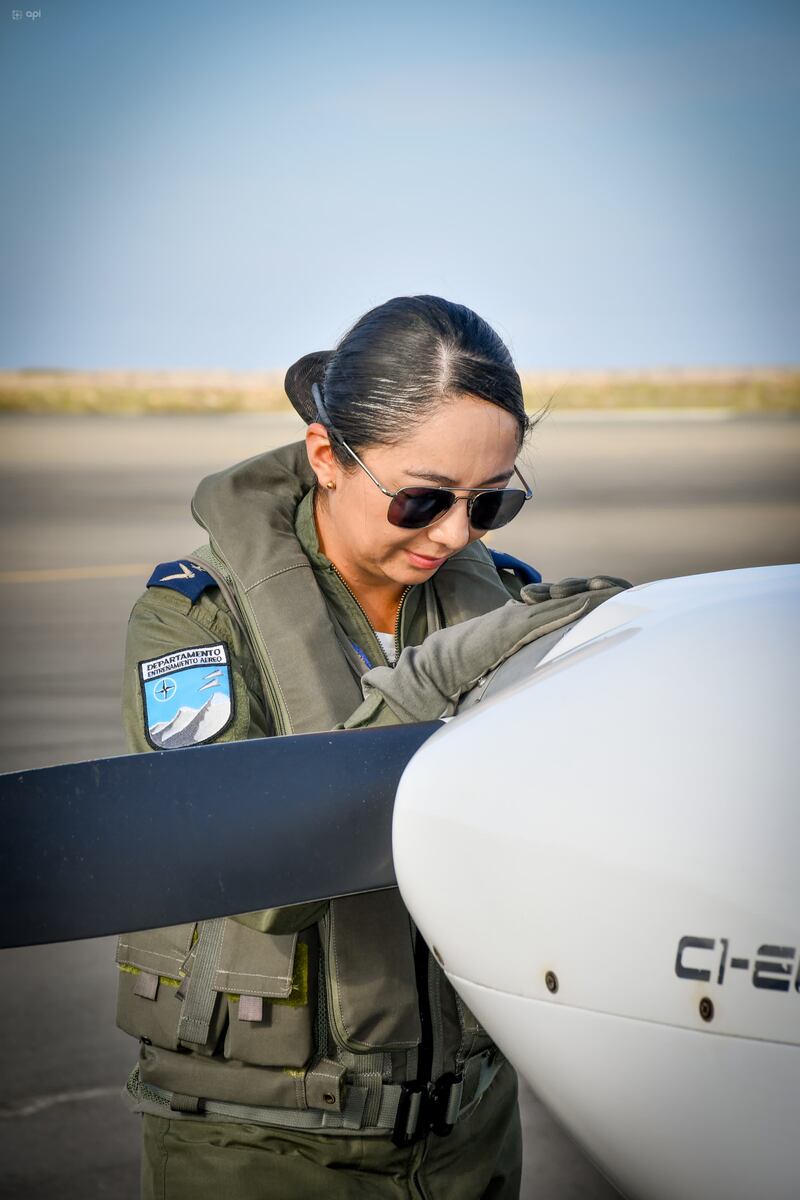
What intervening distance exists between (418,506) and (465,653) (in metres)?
0.39

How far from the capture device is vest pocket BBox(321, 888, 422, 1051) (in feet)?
5.24

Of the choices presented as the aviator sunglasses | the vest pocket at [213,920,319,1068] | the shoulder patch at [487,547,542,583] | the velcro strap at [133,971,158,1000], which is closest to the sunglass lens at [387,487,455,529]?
the aviator sunglasses

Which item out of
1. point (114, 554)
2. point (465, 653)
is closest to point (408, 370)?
point (465, 653)

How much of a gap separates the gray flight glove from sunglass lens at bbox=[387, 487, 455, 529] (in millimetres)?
335

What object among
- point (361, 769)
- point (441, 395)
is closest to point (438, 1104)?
point (361, 769)

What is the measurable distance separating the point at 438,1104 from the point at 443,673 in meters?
0.64

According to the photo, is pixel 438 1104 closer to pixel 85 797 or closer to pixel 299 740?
pixel 299 740

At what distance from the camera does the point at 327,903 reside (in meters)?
1.54

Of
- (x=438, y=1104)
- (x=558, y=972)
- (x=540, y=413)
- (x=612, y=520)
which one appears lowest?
(x=612, y=520)

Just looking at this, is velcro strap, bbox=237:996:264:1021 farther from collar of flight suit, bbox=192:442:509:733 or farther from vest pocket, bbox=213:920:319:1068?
collar of flight suit, bbox=192:442:509:733

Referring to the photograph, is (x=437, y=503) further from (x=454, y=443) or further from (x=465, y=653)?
(x=465, y=653)

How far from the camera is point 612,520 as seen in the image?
1505 centimetres

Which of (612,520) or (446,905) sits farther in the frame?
(612,520)

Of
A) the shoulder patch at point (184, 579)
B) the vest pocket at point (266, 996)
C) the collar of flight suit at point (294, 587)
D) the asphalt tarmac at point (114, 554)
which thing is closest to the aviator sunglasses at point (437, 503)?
the collar of flight suit at point (294, 587)
